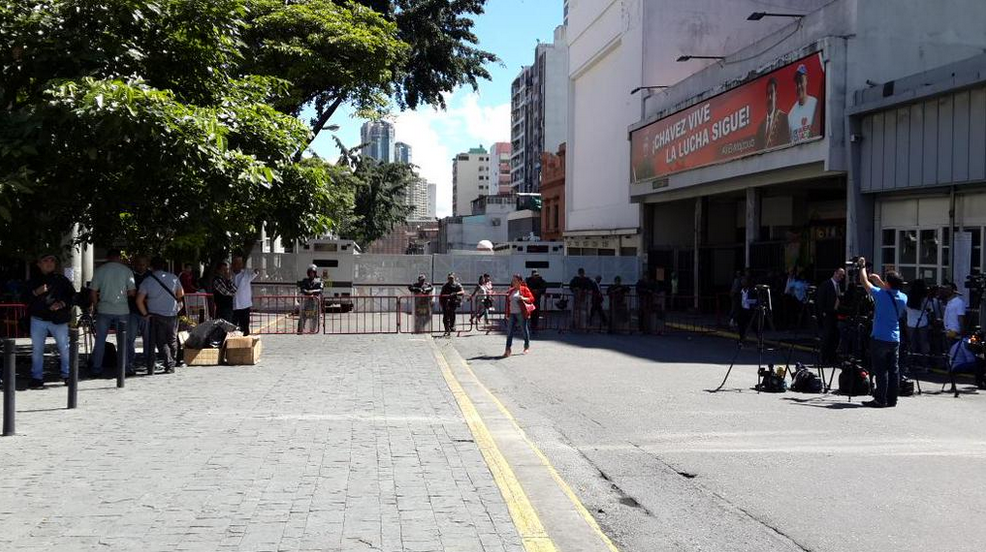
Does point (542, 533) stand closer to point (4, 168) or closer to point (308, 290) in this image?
point (4, 168)

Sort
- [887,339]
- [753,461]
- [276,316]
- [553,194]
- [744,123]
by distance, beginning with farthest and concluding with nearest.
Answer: [553,194] < [276,316] < [744,123] < [887,339] < [753,461]

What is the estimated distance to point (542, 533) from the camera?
5.66 m

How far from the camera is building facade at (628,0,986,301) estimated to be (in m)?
18.5

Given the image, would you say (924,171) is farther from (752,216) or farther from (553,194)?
(553,194)

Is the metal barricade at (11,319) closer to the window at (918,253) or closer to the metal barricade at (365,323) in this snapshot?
the metal barricade at (365,323)

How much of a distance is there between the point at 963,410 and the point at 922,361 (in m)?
5.24

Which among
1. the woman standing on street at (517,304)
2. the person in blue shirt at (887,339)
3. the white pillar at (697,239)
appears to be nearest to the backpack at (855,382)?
the person in blue shirt at (887,339)

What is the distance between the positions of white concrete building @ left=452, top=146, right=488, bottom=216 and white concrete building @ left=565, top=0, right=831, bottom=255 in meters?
131

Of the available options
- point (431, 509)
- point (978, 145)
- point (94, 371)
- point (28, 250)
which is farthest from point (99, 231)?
point (978, 145)

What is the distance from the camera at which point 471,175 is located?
18325 cm

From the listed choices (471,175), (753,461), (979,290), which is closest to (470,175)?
(471,175)

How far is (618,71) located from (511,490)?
36.4 m

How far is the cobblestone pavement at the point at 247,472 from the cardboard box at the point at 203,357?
8.95 ft

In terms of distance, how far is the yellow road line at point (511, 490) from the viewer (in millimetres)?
5512
